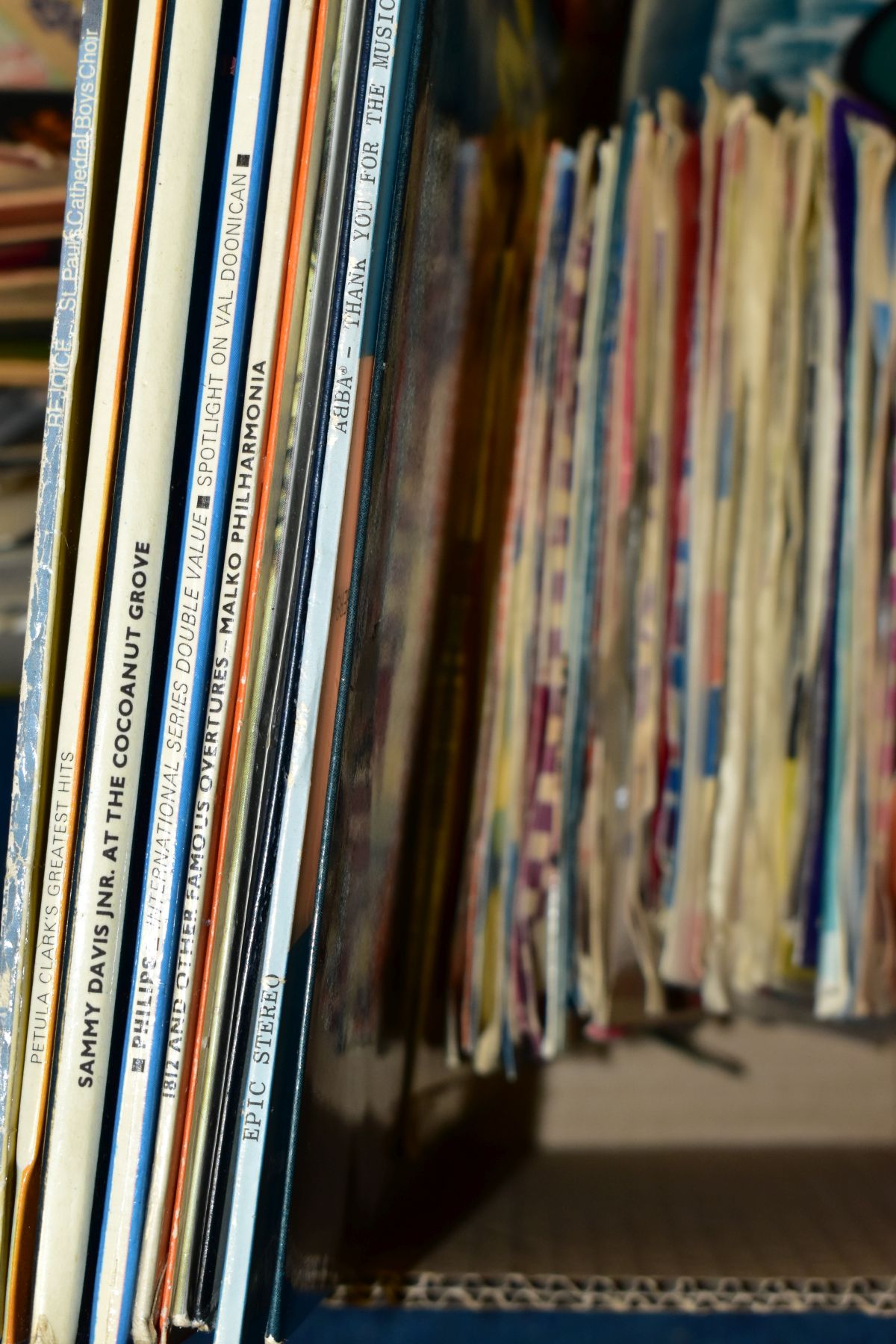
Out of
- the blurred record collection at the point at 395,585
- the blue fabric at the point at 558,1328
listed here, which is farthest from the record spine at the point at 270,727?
the blue fabric at the point at 558,1328

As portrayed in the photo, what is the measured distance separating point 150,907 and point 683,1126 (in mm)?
511

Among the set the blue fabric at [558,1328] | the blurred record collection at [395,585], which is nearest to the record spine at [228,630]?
the blurred record collection at [395,585]

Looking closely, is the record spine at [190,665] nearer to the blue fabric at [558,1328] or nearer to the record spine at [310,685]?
the record spine at [310,685]

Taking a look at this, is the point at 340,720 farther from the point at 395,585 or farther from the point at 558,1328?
the point at 558,1328

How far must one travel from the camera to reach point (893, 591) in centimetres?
62

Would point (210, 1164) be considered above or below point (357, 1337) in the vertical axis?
above

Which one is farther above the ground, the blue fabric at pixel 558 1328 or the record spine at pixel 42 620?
the record spine at pixel 42 620

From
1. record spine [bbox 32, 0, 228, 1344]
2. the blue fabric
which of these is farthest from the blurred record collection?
the blue fabric

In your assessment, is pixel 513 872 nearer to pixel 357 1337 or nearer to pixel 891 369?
pixel 357 1337

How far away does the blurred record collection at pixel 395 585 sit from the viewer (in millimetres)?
321

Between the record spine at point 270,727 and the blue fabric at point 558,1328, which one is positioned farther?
the blue fabric at point 558,1328

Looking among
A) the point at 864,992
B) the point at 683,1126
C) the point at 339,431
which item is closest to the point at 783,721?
the point at 864,992

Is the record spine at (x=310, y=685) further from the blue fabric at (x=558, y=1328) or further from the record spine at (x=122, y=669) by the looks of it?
the blue fabric at (x=558, y=1328)

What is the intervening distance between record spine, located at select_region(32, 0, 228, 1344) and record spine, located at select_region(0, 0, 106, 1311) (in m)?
0.01
